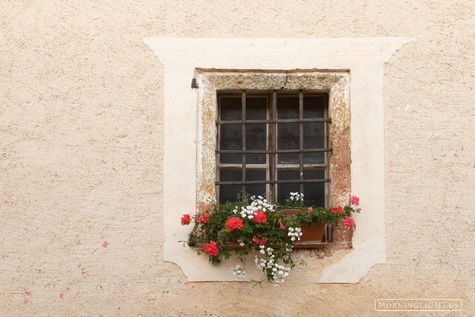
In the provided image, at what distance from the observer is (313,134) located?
2.91 metres

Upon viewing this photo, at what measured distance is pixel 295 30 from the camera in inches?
109

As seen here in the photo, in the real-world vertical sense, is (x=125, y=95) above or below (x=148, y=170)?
above

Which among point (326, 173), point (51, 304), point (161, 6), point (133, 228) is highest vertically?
point (161, 6)

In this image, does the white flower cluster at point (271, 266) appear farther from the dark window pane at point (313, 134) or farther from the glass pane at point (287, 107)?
the glass pane at point (287, 107)

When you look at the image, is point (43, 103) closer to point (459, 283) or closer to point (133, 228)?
point (133, 228)

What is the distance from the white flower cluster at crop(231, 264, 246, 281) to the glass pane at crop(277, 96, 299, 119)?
3.52 ft

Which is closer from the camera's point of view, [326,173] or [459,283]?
[459,283]

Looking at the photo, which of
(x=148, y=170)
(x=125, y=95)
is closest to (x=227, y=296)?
(x=148, y=170)

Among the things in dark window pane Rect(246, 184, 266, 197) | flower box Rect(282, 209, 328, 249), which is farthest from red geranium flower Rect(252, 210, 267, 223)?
dark window pane Rect(246, 184, 266, 197)

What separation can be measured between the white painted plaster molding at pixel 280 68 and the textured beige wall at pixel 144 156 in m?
0.06

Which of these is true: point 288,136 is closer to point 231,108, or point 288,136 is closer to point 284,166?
point 284,166

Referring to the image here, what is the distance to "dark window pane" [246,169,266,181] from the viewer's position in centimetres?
291

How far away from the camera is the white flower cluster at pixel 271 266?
8.20ft

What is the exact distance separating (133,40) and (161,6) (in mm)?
301
